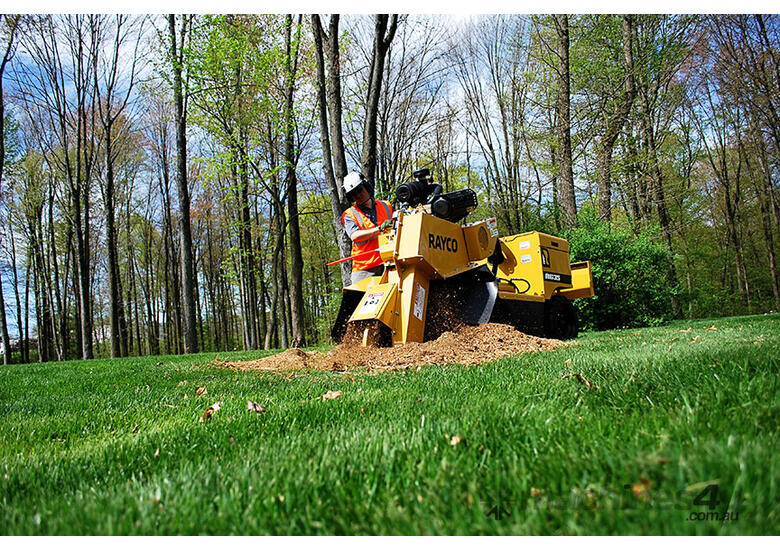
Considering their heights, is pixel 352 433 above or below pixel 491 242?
below

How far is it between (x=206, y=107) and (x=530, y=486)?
16565 mm

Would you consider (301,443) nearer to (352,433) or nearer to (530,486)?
(352,433)

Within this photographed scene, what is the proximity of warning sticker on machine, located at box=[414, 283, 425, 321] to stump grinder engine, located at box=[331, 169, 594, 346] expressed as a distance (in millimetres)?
14

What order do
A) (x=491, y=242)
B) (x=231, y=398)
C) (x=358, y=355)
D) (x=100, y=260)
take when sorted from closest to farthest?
(x=231, y=398), (x=358, y=355), (x=491, y=242), (x=100, y=260)

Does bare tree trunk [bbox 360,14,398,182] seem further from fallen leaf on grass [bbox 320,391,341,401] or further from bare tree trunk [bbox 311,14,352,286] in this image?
fallen leaf on grass [bbox 320,391,341,401]

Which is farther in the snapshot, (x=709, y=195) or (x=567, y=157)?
(x=709, y=195)

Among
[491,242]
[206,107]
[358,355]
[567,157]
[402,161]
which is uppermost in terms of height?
[206,107]

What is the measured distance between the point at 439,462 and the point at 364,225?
5417 mm

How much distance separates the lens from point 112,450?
1996 mm

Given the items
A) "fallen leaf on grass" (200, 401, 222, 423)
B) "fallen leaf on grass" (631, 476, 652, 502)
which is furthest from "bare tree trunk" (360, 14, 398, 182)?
"fallen leaf on grass" (631, 476, 652, 502)

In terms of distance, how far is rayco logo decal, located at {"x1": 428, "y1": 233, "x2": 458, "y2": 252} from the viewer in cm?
588

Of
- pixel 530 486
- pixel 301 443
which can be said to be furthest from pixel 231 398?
pixel 530 486

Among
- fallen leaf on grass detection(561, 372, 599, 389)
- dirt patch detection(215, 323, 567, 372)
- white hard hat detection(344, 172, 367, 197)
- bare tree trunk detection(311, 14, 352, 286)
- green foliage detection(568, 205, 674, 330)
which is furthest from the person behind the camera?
green foliage detection(568, 205, 674, 330)
